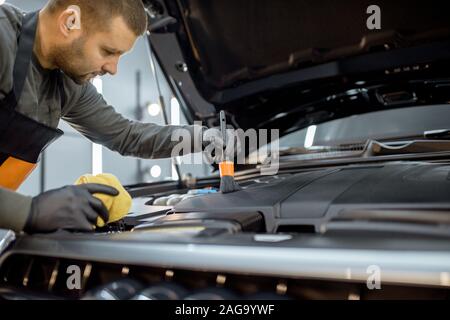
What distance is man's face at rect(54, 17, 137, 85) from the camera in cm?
123

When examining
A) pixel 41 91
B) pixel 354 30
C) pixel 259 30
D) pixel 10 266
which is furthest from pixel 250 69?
pixel 10 266

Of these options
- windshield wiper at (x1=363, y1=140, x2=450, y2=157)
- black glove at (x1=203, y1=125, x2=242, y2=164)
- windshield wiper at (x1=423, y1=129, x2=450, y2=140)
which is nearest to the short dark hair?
black glove at (x1=203, y1=125, x2=242, y2=164)

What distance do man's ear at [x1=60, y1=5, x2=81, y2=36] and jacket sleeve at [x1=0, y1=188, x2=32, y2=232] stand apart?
0.64 meters

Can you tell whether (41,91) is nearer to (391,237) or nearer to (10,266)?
(10,266)

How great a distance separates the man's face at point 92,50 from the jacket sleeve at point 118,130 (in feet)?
0.86

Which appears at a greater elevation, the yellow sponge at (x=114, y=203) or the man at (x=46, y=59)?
the man at (x=46, y=59)

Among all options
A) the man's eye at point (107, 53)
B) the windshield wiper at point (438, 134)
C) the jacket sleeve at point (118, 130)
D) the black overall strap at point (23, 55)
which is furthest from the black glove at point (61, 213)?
the windshield wiper at point (438, 134)

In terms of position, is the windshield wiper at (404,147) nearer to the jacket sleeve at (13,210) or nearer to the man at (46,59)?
the man at (46,59)

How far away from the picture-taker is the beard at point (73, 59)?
4.02ft

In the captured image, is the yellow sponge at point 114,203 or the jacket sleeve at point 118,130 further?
the jacket sleeve at point 118,130

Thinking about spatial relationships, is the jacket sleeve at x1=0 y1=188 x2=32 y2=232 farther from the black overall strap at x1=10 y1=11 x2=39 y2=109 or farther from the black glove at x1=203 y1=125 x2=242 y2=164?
the black glove at x1=203 y1=125 x2=242 y2=164

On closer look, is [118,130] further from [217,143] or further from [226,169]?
[226,169]

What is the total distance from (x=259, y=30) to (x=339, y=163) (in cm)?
63
